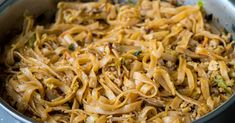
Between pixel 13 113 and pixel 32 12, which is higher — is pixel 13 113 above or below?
below

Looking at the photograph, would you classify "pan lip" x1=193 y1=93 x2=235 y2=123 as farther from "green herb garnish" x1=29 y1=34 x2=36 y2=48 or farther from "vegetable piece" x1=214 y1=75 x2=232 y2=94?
"green herb garnish" x1=29 y1=34 x2=36 y2=48

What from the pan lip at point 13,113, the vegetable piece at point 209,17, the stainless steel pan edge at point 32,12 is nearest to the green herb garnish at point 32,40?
the stainless steel pan edge at point 32,12

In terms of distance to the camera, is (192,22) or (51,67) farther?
(192,22)

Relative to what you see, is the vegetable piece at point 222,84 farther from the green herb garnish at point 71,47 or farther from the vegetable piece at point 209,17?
the green herb garnish at point 71,47

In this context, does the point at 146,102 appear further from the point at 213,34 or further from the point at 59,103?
the point at 213,34

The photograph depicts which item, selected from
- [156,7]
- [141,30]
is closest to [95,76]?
[141,30]

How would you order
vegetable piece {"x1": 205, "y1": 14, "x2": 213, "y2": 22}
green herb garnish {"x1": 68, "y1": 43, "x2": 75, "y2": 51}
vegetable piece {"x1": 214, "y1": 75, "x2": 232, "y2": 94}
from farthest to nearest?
vegetable piece {"x1": 205, "y1": 14, "x2": 213, "y2": 22}
green herb garnish {"x1": 68, "y1": 43, "x2": 75, "y2": 51}
vegetable piece {"x1": 214, "y1": 75, "x2": 232, "y2": 94}

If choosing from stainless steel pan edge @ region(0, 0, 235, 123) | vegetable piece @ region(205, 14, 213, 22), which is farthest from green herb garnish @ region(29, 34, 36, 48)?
vegetable piece @ region(205, 14, 213, 22)

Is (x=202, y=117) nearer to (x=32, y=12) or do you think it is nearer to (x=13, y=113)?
(x=13, y=113)

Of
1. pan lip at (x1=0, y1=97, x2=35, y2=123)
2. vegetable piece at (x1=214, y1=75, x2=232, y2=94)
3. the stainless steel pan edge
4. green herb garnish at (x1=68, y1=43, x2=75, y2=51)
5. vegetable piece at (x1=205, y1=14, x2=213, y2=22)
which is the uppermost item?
the stainless steel pan edge

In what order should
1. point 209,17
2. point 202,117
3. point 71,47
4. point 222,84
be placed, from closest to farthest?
point 202,117 < point 222,84 < point 71,47 < point 209,17

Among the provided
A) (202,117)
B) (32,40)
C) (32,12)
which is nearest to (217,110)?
(202,117)
